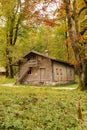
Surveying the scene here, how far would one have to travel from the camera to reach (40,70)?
3762cm

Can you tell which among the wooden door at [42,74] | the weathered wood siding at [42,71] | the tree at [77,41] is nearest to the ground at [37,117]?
the tree at [77,41]

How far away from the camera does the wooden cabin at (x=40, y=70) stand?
36719 millimetres

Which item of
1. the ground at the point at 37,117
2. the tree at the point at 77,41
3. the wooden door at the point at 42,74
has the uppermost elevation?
the tree at the point at 77,41

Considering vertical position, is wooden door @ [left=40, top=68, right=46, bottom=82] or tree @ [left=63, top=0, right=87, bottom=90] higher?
tree @ [left=63, top=0, right=87, bottom=90]

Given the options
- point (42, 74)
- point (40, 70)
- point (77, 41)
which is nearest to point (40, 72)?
point (40, 70)

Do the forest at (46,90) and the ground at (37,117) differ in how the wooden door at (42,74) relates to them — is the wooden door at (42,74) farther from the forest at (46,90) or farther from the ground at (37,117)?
the ground at (37,117)

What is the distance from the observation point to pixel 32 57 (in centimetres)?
3769

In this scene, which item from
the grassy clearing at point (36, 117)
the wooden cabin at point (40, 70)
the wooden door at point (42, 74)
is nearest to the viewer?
the grassy clearing at point (36, 117)

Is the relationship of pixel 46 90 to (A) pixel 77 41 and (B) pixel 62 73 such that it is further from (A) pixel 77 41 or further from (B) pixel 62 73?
(B) pixel 62 73

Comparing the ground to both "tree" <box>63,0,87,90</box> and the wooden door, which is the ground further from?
the wooden door

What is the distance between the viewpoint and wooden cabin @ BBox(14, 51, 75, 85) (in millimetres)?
36719

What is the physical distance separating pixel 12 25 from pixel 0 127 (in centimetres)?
3722

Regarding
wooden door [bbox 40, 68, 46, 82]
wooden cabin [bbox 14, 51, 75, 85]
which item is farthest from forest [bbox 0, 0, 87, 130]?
wooden door [bbox 40, 68, 46, 82]

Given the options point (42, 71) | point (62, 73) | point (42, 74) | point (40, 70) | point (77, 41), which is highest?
point (77, 41)
